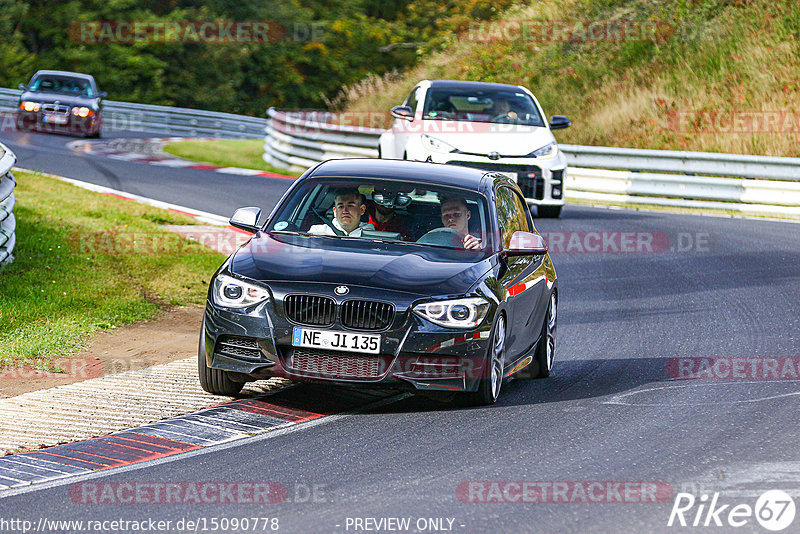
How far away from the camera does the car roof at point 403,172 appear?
9.08 metres

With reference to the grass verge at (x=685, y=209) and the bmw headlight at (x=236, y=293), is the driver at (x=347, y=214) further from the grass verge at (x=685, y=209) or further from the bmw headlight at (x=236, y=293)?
the grass verge at (x=685, y=209)

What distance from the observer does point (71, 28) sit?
170 ft

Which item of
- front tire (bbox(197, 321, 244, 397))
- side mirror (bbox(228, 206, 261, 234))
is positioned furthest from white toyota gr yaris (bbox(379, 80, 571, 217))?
front tire (bbox(197, 321, 244, 397))

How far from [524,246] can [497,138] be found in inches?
379

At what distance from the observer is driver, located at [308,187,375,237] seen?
8.79 meters

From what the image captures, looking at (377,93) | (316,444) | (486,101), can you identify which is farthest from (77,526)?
(377,93)

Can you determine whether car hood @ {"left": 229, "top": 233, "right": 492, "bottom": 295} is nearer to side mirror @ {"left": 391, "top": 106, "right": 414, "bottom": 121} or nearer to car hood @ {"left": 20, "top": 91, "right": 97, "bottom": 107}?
side mirror @ {"left": 391, "top": 106, "right": 414, "bottom": 121}

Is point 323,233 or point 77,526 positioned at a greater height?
point 323,233

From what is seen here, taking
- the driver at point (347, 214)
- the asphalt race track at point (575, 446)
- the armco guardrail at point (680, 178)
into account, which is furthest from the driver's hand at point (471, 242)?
the armco guardrail at point (680, 178)

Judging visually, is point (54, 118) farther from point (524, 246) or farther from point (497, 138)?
point (524, 246)

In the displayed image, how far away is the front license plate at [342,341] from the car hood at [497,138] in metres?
10.4

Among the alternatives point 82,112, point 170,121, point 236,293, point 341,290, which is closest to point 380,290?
point 341,290

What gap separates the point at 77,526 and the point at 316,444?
1812 millimetres

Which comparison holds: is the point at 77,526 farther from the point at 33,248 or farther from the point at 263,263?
the point at 33,248
